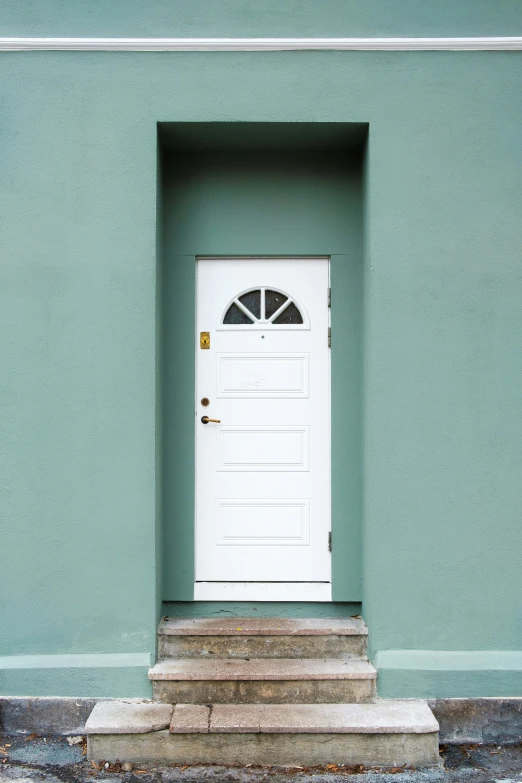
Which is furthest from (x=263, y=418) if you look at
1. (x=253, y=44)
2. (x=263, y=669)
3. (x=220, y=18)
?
(x=220, y=18)

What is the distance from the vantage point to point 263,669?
396cm

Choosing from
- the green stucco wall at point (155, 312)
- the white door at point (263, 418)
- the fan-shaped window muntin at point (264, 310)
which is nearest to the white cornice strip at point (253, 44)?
the green stucco wall at point (155, 312)

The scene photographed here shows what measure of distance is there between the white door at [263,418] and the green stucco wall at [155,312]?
1.60 feet

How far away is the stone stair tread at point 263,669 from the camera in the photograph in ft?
12.8

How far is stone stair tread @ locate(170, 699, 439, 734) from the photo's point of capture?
143 inches

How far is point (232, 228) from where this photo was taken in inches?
173

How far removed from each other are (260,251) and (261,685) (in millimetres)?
2575

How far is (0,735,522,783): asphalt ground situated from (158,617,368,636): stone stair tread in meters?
0.72

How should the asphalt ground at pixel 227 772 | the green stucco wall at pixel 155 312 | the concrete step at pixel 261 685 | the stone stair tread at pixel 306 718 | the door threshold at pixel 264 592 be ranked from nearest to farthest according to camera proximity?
the asphalt ground at pixel 227 772 < the stone stair tread at pixel 306 718 < the concrete step at pixel 261 685 < the green stucco wall at pixel 155 312 < the door threshold at pixel 264 592

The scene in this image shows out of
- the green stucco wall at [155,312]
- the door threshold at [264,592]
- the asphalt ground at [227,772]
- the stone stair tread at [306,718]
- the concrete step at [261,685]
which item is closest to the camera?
the asphalt ground at [227,772]

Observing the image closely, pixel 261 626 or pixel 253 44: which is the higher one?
pixel 253 44

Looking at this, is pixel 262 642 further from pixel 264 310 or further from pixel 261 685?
pixel 264 310

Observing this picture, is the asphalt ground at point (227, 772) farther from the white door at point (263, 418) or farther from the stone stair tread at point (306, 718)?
the white door at point (263, 418)

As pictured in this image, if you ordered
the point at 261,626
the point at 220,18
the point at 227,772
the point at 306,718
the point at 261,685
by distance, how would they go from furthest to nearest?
1. the point at 261,626
2. the point at 220,18
3. the point at 261,685
4. the point at 306,718
5. the point at 227,772
